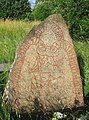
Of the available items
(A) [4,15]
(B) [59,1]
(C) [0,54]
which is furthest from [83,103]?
(A) [4,15]

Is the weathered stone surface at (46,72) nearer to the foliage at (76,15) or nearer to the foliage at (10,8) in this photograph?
the foliage at (76,15)

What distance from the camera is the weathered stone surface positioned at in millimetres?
3955

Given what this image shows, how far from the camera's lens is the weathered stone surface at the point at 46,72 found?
3955 mm

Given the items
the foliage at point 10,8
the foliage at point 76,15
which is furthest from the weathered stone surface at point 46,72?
the foliage at point 10,8

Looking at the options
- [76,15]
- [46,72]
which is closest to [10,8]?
[76,15]

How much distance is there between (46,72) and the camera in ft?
13.1

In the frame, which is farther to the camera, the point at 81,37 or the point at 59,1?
the point at 59,1

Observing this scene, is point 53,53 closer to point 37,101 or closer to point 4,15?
point 37,101

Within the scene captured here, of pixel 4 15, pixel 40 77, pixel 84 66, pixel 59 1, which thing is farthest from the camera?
pixel 4 15

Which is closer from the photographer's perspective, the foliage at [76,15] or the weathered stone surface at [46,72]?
the weathered stone surface at [46,72]

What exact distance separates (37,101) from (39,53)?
0.48 m

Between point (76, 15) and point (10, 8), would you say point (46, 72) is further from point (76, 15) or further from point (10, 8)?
point (10, 8)

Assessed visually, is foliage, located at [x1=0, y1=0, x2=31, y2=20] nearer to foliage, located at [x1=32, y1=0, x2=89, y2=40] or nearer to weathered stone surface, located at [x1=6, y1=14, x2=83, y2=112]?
Result: foliage, located at [x1=32, y1=0, x2=89, y2=40]

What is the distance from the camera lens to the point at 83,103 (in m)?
4.02
